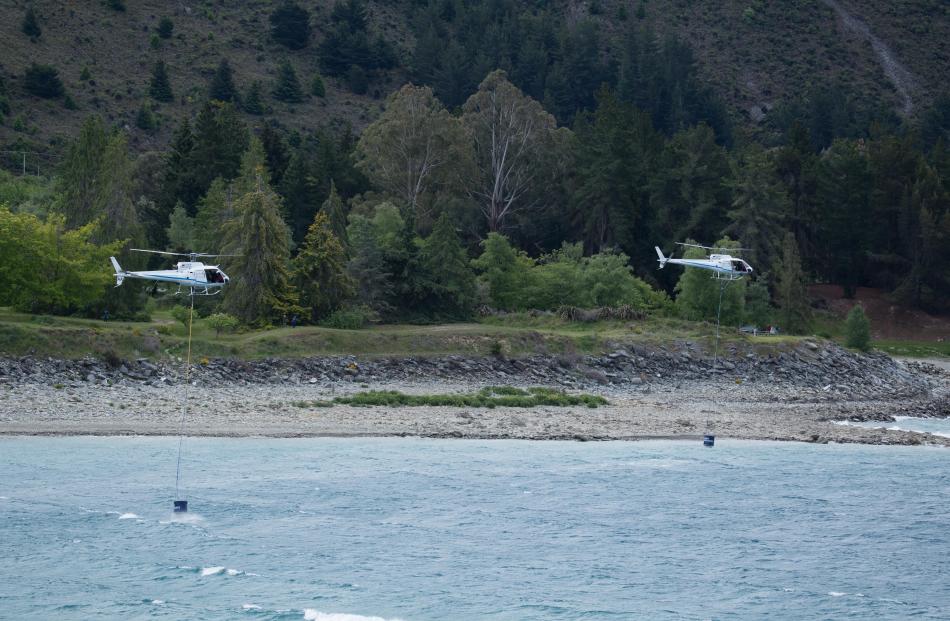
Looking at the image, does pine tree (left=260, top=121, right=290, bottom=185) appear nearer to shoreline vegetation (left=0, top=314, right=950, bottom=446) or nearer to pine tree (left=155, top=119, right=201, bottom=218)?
pine tree (left=155, top=119, right=201, bottom=218)

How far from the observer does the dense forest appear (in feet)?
167

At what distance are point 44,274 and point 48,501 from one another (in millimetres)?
20408

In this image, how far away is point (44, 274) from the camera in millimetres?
46688

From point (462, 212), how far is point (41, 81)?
44.8 m

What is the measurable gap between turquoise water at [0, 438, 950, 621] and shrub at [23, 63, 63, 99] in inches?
2864

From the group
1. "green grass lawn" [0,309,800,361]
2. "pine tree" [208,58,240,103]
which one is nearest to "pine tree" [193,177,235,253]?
"green grass lawn" [0,309,800,361]

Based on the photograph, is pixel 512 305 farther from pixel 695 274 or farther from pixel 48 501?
pixel 48 501

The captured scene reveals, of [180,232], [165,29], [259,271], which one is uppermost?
[165,29]

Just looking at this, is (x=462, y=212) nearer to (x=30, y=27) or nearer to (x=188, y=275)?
(x=188, y=275)

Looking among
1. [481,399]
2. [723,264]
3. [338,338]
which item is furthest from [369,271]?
[723,264]

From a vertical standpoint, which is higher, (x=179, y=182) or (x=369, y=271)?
(x=179, y=182)

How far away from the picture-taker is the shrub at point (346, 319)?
167 feet

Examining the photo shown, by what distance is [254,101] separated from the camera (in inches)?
4306

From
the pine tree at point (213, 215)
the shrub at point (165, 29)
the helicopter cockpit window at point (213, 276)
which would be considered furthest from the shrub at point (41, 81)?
the helicopter cockpit window at point (213, 276)
